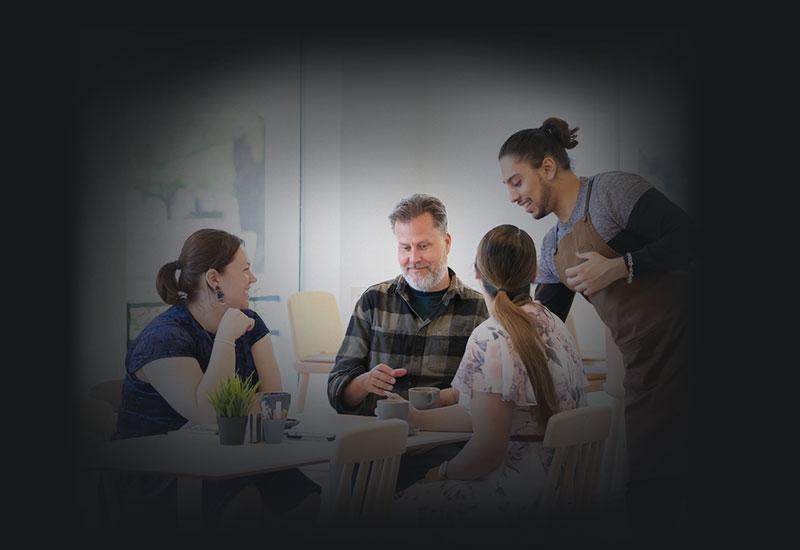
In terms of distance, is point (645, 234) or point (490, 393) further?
point (645, 234)

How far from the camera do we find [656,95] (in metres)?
3.75

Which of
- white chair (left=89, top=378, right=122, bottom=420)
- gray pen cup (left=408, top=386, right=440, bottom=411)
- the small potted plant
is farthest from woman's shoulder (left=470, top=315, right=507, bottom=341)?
white chair (left=89, top=378, right=122, bottom=420)

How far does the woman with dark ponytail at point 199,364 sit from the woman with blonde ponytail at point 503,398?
52 centimetres

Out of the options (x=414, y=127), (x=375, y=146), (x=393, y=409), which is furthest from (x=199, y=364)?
(x=414, y=127)

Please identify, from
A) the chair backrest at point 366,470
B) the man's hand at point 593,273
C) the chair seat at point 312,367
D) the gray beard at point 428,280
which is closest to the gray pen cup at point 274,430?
the chair backrest at point 366,470

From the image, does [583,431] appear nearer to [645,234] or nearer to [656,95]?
[645,234]

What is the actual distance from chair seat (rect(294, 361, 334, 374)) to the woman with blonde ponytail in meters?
0.45

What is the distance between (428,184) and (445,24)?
0.59 metres

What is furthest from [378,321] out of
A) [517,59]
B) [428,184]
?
[517,59]

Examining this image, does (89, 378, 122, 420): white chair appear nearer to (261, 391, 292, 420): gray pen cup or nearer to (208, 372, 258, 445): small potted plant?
(208, 372, 258, 445): small potted plant

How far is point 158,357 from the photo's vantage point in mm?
3541

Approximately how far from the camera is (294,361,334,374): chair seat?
12.3 feet

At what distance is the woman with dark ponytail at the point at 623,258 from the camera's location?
141 inches

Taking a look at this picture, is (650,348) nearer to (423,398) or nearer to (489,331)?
(489,331)
